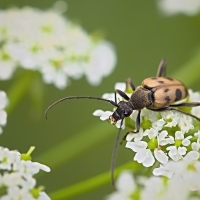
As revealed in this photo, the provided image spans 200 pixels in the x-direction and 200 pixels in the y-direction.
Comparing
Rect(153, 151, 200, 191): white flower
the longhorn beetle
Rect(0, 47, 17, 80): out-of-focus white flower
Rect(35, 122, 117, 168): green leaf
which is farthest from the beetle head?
Rect(0, 47, 17, 80): out-of-focus white flower

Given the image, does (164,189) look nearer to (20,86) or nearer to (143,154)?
(143,154)

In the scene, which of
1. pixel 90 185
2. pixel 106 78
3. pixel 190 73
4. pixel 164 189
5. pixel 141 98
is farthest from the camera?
pixel 106 78

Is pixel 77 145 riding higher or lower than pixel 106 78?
lower

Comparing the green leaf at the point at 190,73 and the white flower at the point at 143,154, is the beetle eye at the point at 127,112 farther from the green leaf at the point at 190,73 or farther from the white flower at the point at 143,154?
the green leaf at the point at 190,73

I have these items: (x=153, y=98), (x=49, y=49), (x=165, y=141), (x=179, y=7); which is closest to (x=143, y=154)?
(x=165, y=141)

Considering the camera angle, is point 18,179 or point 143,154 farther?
point 143,154

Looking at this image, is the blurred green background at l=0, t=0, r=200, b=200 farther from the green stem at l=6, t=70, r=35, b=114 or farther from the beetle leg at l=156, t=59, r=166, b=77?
the beetle leg at l=156, t=59, r=166, b=77

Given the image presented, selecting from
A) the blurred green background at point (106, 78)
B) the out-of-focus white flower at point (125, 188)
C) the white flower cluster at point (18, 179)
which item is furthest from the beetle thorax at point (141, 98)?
the blurred green background at point (106, 78)

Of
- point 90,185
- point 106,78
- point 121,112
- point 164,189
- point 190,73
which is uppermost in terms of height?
point 106,78
